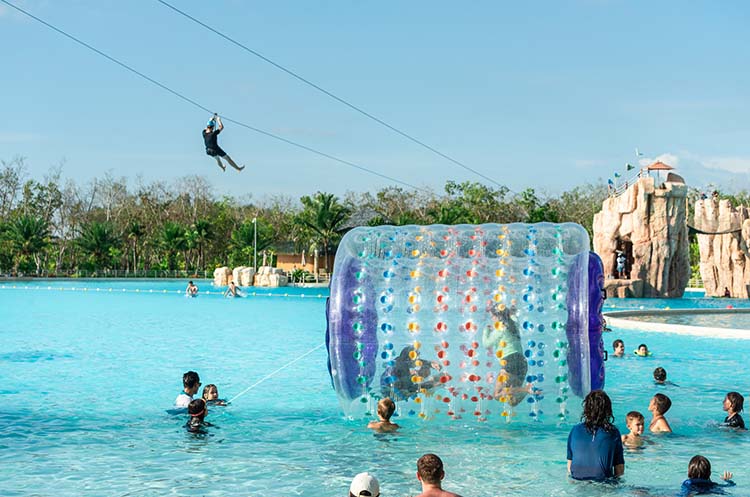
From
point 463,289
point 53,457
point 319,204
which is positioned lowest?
point 53,457

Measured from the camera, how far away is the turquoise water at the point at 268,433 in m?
7.23

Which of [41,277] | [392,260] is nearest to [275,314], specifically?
[392,260]

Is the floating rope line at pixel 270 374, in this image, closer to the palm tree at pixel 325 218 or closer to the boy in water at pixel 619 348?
the boy in water at pixel 619 348

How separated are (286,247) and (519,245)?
175 feet

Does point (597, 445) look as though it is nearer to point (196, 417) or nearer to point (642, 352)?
point (196, 417)

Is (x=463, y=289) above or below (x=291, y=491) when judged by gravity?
above

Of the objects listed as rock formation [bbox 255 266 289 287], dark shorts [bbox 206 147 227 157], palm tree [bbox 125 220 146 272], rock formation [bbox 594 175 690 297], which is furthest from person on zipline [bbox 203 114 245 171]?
palm tree [bbox 125 220 146 272]

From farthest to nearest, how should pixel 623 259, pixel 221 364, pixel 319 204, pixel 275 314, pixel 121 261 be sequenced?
1. pixel 121 261
2. pixel 319 204
3. pixel 623 259
4. pixel 275 314
5. pixel 221 364

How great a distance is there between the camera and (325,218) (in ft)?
182

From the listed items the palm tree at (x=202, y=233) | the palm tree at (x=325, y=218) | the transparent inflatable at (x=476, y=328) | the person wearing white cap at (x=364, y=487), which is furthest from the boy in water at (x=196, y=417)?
the palm tree at (x=202, y=233)

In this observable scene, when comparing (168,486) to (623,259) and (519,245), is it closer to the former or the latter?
(519,245)

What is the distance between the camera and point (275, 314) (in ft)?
91.8

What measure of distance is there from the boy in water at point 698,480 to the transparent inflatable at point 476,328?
1.78m

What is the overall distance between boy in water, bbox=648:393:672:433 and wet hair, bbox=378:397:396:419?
8.80 ft
